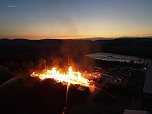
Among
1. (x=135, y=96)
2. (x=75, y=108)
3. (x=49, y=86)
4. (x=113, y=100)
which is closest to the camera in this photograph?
(x=49, y=86)

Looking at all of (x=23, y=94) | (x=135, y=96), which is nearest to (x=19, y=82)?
(x=23, y=94)

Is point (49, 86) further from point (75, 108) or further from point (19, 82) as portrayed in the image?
point (75, 108)

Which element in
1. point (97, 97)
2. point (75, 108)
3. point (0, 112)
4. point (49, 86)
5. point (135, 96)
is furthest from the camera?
A: point (135, 96)

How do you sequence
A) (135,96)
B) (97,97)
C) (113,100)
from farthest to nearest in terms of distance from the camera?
(135,96), (113,100), (97,97)

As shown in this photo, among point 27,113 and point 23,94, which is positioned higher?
point 23,94

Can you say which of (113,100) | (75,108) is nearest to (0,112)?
(75,108)

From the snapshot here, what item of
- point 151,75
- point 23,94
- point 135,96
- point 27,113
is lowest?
point 135,96

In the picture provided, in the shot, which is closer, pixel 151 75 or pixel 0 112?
pixel 0 112

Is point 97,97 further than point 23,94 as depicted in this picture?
Yes

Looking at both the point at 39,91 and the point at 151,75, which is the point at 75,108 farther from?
the point at 151,75
